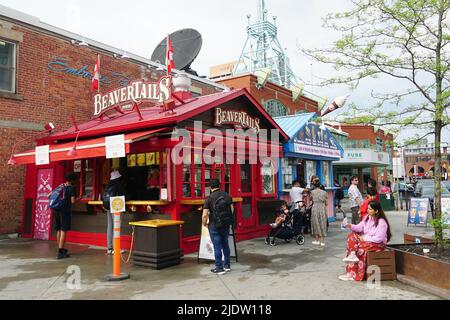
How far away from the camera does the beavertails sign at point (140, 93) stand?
9352 millimetres

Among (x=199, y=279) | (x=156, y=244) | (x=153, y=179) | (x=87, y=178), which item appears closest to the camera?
(x=199, y=279)

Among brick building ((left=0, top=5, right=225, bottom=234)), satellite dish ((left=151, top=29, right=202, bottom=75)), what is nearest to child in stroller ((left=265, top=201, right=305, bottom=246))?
brick building ((left=0, top=5, right=225, bottom=234))

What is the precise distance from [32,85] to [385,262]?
1126 centimetres

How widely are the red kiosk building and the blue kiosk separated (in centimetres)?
65

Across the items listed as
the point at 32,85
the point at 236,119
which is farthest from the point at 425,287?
the point at 32,85

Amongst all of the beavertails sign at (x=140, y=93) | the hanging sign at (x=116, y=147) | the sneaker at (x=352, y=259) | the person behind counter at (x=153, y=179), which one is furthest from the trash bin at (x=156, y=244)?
the beavertails sign at (x=140, y=93)

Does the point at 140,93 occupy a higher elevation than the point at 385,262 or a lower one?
higher

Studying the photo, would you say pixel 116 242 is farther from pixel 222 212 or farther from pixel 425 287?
pixel 425 287

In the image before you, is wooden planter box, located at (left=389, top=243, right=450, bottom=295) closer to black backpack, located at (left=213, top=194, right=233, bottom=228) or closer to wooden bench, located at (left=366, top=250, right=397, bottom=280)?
wooden bench, located at (left=366, top=250, right=397, bottom=280)

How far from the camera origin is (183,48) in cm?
1805

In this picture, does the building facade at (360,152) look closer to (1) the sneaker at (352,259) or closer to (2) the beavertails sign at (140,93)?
(2) the beavertails sign at (140,93)

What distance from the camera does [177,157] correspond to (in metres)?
8.66

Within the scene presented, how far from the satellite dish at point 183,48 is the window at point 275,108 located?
9.91 metres

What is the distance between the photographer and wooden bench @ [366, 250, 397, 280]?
19.5 ft
